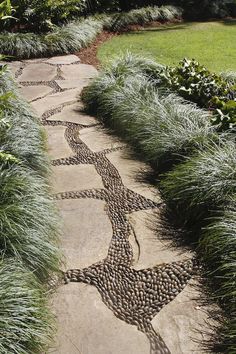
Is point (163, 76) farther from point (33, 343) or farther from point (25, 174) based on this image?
point (33, 343)

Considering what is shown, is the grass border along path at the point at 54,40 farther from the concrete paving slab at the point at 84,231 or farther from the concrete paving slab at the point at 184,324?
the concrete paving slab at the point at 184,324

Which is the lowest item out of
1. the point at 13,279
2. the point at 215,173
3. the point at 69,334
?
the point at 69,334

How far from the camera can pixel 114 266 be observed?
2.90 meters

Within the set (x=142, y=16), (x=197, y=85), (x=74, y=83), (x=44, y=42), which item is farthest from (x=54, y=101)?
(x=142, y=16)

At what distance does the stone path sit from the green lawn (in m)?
4.00

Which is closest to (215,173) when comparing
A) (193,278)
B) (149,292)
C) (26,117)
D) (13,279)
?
(193,278)

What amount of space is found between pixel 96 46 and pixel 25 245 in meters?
6.92

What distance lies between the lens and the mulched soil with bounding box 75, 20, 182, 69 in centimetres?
781

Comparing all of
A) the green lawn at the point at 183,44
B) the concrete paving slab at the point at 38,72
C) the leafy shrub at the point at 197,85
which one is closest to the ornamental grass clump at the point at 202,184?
the leafy shrub at the point at 197,85

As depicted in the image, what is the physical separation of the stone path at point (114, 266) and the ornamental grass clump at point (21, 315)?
13 centimetres

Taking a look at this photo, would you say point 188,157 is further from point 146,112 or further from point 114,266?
point 114,266

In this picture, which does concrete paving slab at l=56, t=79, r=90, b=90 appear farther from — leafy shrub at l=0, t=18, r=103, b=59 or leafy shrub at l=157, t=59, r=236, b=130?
leafy shrub at l=0, t=18, r=103, b=59

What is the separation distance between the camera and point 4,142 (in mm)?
3783

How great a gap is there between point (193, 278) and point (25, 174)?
1506 mm
